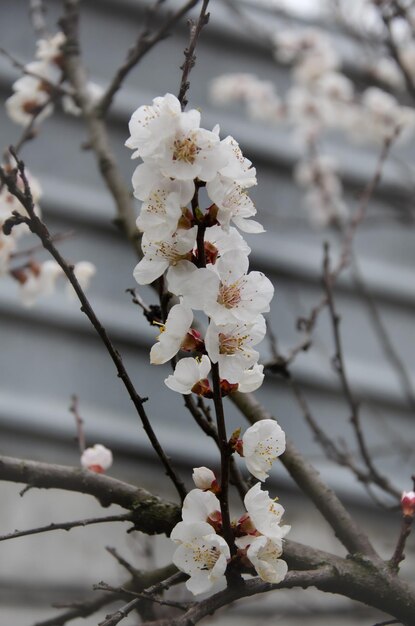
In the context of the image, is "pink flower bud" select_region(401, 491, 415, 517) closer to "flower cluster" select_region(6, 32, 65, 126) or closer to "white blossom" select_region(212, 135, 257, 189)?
"white blossom" select_region(212, 135, 257, 189)

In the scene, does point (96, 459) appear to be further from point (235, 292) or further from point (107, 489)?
point (235, 292)

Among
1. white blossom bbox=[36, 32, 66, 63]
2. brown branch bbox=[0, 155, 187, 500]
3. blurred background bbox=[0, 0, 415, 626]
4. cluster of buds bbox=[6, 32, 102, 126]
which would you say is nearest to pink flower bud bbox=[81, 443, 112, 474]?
brown branch bbox=[0, 155, 187, 500]

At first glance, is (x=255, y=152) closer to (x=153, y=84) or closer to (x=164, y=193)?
(x=153, y=84)

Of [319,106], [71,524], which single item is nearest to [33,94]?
[71,524]

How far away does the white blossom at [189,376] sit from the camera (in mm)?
487

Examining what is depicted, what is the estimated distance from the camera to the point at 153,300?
2.01 metres

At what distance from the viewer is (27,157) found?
2514 millimetres

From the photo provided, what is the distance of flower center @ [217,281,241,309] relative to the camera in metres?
0.46

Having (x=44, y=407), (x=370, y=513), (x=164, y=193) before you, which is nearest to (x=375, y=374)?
(x=370, y=513)

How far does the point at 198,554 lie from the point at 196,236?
208 millimetres

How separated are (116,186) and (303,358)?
5.26 feet

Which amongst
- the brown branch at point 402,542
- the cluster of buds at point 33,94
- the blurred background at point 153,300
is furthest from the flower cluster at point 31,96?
the blurred background at point 153,300

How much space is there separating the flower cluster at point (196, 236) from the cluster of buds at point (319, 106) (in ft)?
5.14

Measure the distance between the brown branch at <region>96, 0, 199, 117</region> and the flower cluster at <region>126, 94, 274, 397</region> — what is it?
575 millimetres
